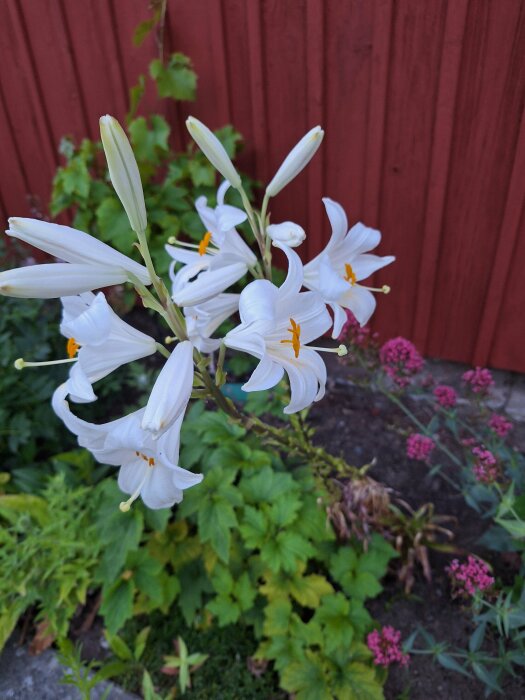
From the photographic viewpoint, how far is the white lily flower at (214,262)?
1.27 metres

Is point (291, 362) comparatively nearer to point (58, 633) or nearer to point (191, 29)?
point (58, 633)

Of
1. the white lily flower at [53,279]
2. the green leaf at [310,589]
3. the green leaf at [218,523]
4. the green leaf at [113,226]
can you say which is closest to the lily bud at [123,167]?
the white lily flower at [53,279]

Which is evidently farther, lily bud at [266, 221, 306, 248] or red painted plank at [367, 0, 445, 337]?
red painted plank at [367, 0, 445, 337]

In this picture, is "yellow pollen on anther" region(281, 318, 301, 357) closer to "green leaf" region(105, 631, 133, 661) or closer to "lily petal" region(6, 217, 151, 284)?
"lily petal" region(6, 217, 151, 284)

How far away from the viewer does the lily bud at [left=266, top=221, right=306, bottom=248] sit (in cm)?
142

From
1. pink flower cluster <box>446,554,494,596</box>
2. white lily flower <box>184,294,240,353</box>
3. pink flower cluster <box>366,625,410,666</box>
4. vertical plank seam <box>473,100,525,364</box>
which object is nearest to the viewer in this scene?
white lily flower <box>184,294,240,353</box>

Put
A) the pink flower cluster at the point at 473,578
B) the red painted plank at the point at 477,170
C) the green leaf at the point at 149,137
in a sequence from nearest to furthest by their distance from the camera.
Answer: the pink flower cluster at the point at 473,578
the red painted plank at the point at 477,170
the green leaf at the point at 149,137

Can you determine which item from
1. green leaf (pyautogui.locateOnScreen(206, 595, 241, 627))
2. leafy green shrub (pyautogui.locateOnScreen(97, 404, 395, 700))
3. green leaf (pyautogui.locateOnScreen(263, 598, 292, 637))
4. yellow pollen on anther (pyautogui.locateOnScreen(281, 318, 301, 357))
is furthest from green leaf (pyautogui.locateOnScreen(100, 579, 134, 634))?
yellow pollen on anther (pyautogui.locateOnScreen(281, 318, 301, 357))

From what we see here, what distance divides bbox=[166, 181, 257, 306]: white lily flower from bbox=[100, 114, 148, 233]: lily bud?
0.19 meters

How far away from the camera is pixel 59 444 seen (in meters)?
3.02

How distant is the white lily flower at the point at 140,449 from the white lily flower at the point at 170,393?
2.8 inches

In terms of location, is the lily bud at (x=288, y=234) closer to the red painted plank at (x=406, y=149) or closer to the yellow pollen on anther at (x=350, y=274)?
the yellow pollen on anther at (x=350, y=274)

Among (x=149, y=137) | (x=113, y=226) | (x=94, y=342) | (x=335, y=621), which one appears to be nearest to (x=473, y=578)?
(x=335, y=621)

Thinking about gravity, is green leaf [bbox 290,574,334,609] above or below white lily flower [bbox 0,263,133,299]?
below
